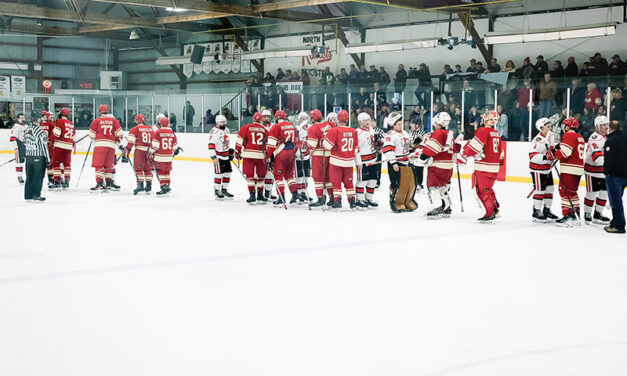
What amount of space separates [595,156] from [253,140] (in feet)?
14.9

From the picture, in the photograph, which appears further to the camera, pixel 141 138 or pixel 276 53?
pixel 276 53

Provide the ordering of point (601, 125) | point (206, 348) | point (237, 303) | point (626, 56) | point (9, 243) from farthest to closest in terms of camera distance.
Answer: point (626, 56) < point (601, 125) < point (9, 243) < point (237, 303) < point (206, 348)

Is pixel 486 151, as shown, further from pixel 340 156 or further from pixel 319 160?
pixel 319 160

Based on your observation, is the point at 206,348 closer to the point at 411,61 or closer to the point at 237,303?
the point at 237,303

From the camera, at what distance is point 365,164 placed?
995 centimetres

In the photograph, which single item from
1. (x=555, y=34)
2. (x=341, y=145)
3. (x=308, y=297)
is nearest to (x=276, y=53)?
(x=555, y=34)

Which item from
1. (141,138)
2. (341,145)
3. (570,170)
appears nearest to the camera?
(570,170)

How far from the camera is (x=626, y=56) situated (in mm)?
16031

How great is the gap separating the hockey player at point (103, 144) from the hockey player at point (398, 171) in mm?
4571

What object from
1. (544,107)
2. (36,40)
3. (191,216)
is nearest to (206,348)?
(191,216)

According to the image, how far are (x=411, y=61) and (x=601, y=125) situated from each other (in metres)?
12.8

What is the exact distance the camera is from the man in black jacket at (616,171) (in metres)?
7.42

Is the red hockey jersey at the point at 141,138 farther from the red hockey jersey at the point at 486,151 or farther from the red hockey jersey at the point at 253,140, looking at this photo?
the red hockey jersey at the point at 486,151

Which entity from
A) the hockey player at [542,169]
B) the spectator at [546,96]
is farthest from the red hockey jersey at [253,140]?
the spectator at [546,96]
